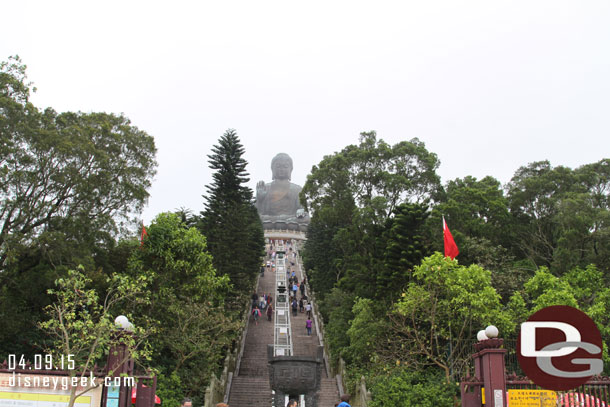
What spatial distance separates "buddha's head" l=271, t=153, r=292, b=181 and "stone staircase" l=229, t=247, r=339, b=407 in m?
36.6

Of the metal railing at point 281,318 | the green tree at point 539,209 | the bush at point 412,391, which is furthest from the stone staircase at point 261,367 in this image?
the green tree at point 539,209

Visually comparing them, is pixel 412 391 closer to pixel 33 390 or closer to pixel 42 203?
pixel 33 390

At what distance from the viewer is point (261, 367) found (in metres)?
21.3

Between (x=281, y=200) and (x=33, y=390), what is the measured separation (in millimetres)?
55261

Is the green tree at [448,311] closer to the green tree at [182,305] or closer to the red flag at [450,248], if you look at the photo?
the red flag at [450,248]

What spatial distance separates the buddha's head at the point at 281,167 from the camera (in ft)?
214

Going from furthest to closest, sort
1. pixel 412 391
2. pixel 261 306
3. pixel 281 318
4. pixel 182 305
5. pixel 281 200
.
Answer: pixel 281 200 → pixel 261 306 → pixel 281 318 → pixel 182 305 → pixel 412 391

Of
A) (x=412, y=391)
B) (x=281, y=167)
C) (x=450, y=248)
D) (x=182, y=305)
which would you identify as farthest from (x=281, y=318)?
(x=281, y=167)

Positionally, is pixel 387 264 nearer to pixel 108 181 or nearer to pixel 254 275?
pixel 108 181

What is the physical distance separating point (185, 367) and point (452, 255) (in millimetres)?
8743

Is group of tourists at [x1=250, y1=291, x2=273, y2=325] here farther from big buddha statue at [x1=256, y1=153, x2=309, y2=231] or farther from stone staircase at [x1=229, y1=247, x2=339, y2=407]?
big buddha statue at [x1=256, y1=153, x2=309, y2=231]

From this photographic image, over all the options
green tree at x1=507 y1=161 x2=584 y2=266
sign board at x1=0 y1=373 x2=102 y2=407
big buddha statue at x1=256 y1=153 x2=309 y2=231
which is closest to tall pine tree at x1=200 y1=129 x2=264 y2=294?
green tree at x1=507 y1=161 x2=584 y2=266

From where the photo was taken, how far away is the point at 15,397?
362 inches

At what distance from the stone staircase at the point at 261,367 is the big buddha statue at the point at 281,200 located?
110ft
